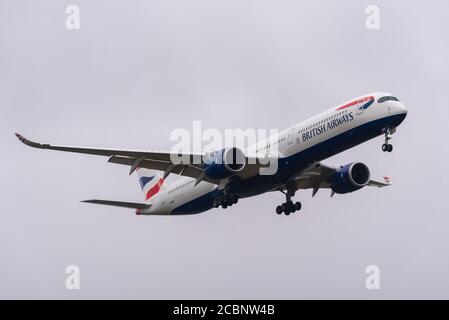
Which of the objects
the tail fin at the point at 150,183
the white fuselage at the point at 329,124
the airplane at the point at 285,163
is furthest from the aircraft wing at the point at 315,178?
the tail fin at the point at 150,183

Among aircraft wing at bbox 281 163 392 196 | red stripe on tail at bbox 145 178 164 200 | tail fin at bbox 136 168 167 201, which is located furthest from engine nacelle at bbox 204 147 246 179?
red stripe on tail at bbox 145 178 164 200

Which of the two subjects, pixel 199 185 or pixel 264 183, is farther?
pixel 199 185

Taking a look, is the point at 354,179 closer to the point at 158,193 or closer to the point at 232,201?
the point at 232,201

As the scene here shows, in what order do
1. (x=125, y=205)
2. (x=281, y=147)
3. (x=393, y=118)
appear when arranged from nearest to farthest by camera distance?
(x=393, y=118)
(x=281, y=147)
(x=125, y=205)

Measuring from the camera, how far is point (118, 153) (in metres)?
52.2

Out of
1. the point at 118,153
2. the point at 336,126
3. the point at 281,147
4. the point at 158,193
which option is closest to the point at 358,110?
the point at 336,126

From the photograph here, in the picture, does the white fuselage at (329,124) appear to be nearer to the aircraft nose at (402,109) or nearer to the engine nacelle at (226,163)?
the aircraft nose at (402,109)

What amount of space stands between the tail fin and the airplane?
339 centimetres

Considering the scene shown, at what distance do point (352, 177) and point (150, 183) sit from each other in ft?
52.1

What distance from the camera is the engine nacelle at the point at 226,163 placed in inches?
2056

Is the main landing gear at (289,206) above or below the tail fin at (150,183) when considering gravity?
below

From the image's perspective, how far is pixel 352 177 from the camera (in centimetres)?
5784

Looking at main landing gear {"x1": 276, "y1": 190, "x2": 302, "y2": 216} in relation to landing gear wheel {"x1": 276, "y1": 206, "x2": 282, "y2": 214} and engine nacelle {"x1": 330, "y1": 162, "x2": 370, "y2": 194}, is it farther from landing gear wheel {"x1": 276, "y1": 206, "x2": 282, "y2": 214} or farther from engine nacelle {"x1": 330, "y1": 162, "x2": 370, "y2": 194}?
engine nacelle {"x1": 330, "y1": 162, "x2": 370, "y2": 194}

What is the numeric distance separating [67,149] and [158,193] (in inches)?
508
